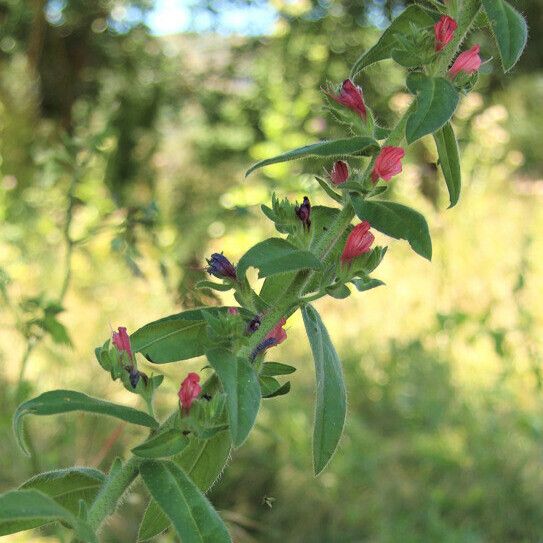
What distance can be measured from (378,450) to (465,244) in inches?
65.9

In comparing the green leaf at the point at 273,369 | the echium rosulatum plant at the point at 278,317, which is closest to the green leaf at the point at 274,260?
the echium rosulatum plant at the point at 278,317

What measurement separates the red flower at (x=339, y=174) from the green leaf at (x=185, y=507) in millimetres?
241

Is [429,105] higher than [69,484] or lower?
higher

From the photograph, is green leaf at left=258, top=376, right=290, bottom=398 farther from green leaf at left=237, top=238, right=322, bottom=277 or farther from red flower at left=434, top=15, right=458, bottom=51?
red flower at left=434, top=15, right=458, bottom=51

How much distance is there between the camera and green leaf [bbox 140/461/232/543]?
0.58 meters

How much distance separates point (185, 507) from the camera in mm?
595

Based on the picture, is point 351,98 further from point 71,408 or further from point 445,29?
point 71,408

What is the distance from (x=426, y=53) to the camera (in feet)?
→ 2.20

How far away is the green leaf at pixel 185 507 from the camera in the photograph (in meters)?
0.58

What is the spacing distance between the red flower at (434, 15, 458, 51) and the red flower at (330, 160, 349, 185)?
0.11 m

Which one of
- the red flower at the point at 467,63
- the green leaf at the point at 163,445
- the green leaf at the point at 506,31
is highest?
the green leaf at the point at 506,31

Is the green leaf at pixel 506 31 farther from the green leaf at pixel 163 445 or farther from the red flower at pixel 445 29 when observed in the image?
the green leaf at pixel 163 445

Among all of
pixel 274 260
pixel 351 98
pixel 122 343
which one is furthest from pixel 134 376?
pixel 351 98

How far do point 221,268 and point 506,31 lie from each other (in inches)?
10.3
